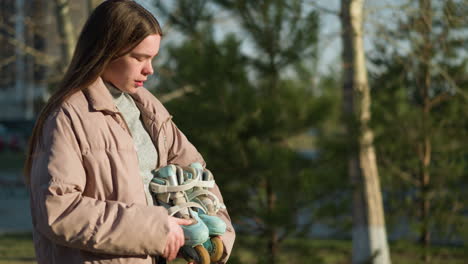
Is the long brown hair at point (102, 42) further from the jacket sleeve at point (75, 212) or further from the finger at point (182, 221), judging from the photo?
the finger at point (182, 221)

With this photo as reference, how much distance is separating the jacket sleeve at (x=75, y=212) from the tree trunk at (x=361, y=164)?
4737 mm

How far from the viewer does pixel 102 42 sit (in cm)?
170

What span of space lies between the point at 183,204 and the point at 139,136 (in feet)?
0.78

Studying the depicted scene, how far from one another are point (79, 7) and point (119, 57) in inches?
257

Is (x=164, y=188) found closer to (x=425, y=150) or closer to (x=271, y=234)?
(x=271, y=234)

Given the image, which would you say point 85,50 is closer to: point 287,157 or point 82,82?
point 82,82

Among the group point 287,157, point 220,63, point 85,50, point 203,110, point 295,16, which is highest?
point 85,50

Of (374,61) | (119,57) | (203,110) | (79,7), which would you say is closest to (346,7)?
(374,61)

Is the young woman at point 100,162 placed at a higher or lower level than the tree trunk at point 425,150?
higher

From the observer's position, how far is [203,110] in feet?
16.6

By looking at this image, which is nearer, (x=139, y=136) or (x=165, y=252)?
(x=165, y=252)

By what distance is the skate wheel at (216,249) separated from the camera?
71.9 inches

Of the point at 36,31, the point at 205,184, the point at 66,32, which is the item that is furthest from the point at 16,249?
the point at 205,184

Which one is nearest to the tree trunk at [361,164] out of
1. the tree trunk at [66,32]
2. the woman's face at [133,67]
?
the tree trunk at [66,32]
